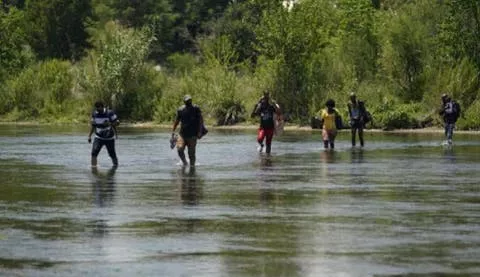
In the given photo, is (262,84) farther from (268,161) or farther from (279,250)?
(279,250)

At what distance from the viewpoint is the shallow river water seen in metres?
14.7

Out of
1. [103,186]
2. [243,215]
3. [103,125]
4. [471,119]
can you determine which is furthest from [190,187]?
[471,119]

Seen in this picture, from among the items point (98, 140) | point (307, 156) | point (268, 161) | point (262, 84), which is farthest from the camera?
point (262, 84)

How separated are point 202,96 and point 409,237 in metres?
49.3

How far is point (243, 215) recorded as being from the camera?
2006cm

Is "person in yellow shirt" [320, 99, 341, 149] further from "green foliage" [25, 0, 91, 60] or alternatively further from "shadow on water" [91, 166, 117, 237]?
"green foliage" [25, 0, 91, 60]

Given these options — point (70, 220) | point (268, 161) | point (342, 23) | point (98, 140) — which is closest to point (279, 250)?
point (70, 220)

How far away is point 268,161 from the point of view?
3409 cm

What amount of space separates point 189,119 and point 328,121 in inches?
317

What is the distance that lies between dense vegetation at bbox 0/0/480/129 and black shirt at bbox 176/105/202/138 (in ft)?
83.4

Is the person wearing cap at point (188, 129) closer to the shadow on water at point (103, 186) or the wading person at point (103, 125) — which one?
the wading person at point (103, 125)

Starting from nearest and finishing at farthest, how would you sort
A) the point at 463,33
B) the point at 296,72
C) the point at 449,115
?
the point at 449,115
the point at 463,33
the point at 296,72

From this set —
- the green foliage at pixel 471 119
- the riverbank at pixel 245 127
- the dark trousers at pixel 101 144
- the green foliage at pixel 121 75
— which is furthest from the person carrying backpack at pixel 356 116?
the green foliage at pixel 121 75

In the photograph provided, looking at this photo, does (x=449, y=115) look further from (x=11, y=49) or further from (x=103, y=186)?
(x=11, y=49)
